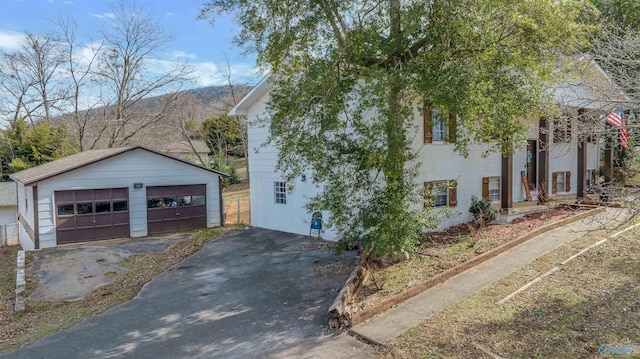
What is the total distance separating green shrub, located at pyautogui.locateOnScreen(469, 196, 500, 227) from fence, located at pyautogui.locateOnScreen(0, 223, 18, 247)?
21552mm

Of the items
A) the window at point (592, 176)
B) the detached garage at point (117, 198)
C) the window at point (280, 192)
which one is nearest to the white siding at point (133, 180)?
the detached garage at point (117, 198)

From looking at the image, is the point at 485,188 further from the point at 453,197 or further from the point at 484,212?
the point at 453,197

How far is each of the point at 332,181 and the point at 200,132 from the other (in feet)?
129

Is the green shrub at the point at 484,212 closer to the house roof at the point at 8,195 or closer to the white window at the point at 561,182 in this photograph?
the white window at the point at 561,182

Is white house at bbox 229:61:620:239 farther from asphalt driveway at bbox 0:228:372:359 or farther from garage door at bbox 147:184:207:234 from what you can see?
asphalt driveway at bbox 0:228:372:359

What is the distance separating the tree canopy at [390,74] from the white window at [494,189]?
22.3 feet

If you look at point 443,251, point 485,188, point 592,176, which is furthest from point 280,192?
point 592,176

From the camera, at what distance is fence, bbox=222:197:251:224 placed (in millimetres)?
20823

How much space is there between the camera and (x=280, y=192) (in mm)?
16625

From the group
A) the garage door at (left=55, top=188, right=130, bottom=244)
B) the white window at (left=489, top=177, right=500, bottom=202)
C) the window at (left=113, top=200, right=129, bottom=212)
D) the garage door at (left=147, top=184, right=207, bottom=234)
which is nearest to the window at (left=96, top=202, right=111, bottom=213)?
the garage door at (left=55, top=188, right=130, bottom=244)

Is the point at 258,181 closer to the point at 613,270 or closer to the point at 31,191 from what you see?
the point at 31,191

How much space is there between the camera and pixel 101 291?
10156 millimetres

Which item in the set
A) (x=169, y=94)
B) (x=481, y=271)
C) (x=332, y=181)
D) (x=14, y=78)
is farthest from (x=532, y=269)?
(x=14, y=78)

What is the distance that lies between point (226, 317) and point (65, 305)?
177 inches
